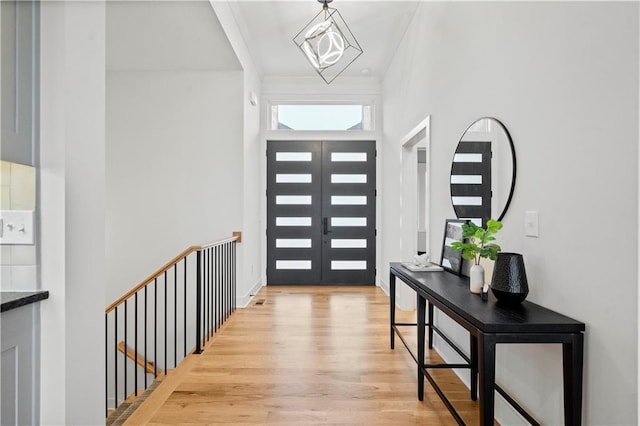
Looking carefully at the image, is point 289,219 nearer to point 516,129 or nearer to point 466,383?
point 466,383

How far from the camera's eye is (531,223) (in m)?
1.75

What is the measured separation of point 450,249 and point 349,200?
3252 millimetres

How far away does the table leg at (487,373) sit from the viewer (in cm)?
144

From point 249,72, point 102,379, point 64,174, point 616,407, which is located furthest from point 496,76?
point 249,72

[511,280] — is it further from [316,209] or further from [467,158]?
[316,209]

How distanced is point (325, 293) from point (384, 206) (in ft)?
5.39

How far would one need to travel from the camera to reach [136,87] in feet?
15.0

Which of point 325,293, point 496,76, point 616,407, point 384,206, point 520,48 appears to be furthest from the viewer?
point 384,206

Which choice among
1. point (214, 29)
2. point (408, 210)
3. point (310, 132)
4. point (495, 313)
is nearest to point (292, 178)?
point (310, 132)

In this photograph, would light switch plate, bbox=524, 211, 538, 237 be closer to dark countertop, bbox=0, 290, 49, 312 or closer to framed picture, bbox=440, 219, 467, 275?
Result: framed picture, bbox=440, 219, 467, 275

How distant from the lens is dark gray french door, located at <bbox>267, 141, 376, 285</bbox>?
5.89 metres

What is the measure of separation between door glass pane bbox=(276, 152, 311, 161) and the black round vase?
14.6 ft

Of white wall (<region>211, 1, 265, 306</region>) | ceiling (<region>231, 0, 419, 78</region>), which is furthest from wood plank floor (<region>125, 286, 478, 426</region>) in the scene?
ceiling (<region>231, 0, 419, 78</region>)

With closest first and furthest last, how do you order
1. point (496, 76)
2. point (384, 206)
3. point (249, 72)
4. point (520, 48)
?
point (520, 48) < point (496, 76) < point (249, 72) < point (384, 206)
